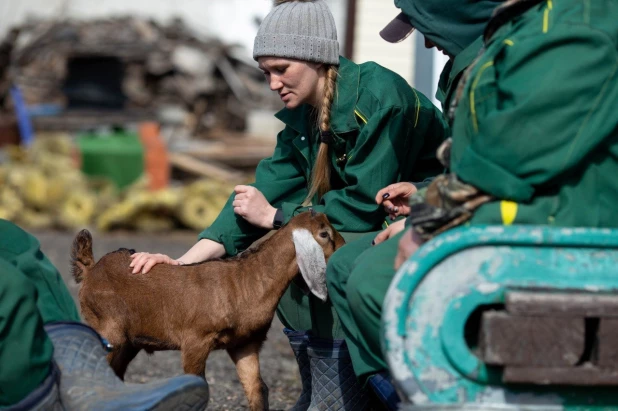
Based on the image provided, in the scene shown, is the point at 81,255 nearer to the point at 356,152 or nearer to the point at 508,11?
the point at 356,152

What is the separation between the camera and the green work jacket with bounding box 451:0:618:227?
2.93 m

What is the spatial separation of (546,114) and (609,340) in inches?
27.6

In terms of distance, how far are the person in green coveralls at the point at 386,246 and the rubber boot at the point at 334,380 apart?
417mm

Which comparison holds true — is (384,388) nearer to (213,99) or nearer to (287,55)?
(287,55)

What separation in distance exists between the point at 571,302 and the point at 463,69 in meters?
1.23

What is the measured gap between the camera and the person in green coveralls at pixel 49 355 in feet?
10.5

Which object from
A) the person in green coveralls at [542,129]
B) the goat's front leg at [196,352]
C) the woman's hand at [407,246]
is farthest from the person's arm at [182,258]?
the person in green coveralls at [542,129]

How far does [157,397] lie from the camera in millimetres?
3291

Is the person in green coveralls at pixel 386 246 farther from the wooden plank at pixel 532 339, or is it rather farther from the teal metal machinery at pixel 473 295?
the wooden plank at pixel 532 339

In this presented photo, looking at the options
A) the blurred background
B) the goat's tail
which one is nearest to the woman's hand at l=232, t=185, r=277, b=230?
the goat's tail

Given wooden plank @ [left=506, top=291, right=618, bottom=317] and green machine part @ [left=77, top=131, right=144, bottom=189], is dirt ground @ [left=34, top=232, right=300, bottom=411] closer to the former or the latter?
wooden plank @ [left=506, top=291, right=618, bottom=317]

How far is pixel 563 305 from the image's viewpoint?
2.84m

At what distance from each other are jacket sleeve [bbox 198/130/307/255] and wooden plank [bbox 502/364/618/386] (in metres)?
2.15

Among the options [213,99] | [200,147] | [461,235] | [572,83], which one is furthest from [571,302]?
[213,99]
